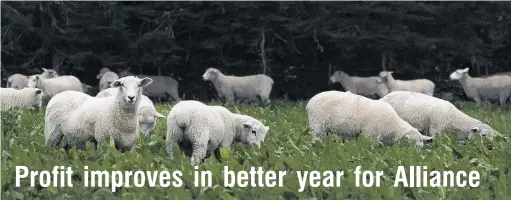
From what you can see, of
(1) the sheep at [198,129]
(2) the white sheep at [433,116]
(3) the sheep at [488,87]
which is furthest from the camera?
(3) the sheep at [488,87]

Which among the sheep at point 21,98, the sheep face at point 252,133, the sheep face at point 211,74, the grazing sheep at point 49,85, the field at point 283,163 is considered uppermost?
the sheep face at point 211,74

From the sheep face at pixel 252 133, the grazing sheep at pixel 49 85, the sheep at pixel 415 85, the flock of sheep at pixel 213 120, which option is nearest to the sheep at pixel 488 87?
the sheep at pixel 415 85

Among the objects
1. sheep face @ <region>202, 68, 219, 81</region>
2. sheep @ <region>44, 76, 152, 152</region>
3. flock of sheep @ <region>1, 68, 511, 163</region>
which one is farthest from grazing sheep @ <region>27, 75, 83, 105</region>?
sheep @ <region>44, 76, 152, 152</region>

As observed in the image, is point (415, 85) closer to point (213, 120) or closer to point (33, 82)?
point (33, 82)

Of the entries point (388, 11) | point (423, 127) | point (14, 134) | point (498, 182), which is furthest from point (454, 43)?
point (498, 182)

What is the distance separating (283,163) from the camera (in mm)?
8820

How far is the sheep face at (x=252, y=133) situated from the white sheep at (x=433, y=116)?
309 centimetres

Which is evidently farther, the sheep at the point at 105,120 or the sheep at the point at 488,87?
the sheep at the point at 488,87

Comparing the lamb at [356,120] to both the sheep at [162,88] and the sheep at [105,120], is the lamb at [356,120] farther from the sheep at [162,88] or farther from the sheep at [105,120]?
the sheep at [162,88]

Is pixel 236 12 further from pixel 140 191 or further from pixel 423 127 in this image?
pixel 140 191

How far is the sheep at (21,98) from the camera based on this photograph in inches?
702

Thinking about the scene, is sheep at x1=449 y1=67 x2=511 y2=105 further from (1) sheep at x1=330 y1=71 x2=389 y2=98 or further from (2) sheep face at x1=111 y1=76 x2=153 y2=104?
(2) sheep face at x1=111 y1=76 x2=153 y2=104

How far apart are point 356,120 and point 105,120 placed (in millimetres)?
3486

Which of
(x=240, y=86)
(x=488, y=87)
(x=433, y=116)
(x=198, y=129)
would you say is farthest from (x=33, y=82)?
(x=198, y=129)
